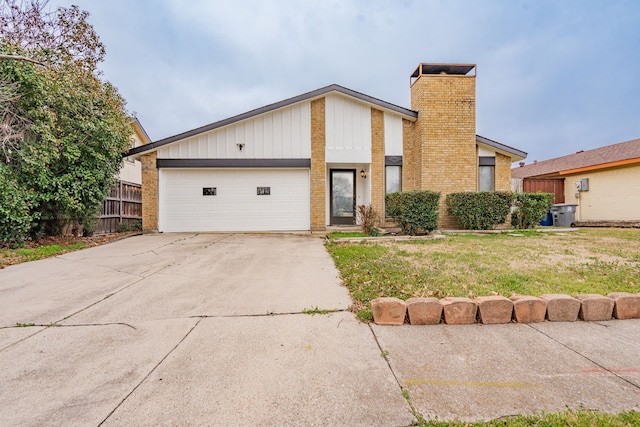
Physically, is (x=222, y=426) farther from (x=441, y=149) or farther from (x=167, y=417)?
(x=441, y=149)

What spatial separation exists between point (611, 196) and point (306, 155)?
14.0m

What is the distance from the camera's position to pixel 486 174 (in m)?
10.8

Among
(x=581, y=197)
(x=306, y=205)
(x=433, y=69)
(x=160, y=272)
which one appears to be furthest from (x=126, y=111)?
(x=581, y=197)

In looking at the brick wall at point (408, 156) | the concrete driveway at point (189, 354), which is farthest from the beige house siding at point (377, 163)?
the concrete driveway at point (189, 354)

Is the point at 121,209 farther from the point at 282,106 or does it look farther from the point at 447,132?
the point at 447,132

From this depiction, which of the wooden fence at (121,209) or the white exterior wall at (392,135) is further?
the wooden fence at (121,209)

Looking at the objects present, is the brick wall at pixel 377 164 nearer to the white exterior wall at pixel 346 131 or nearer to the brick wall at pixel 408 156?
the white exterior wall at pixel 346 131

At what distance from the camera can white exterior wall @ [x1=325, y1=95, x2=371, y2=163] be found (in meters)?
10.4

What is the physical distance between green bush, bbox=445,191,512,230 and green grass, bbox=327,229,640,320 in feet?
8.13

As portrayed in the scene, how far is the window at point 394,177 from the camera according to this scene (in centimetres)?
1070

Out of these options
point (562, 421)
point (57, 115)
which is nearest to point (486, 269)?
point (562, 421)

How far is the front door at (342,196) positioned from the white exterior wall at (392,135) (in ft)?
5.65

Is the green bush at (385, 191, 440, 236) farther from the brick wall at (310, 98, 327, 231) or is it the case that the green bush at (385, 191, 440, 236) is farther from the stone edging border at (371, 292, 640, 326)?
the stone edging border at (371, 292, 640, 326)

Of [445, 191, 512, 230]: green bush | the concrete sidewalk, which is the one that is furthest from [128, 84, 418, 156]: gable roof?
the concrete sidewalk
